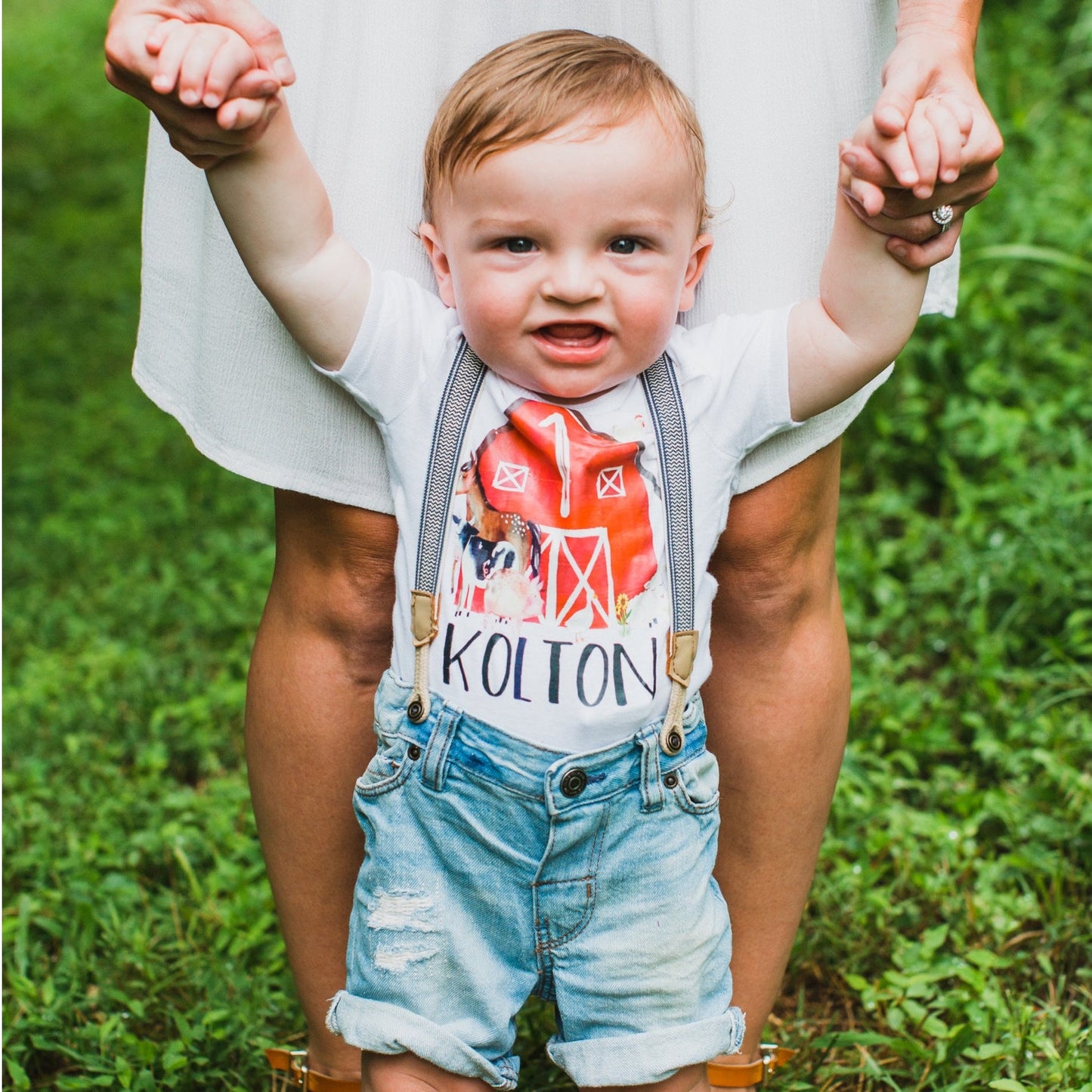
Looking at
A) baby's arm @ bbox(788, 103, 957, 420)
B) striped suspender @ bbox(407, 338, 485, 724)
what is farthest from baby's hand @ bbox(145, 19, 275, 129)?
baby's arm @ bbox(788, 103, 957, 420)

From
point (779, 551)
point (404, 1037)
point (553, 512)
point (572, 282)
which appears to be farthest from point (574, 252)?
point (404, 1037)

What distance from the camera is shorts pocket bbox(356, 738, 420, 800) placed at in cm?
163

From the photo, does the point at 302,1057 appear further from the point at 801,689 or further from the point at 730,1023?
the point at 801,689

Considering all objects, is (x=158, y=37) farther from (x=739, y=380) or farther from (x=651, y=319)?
(x=739, y=380)

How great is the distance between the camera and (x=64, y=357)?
5613mm

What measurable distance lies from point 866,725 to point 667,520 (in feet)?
4.90

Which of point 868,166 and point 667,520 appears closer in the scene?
point 868,166

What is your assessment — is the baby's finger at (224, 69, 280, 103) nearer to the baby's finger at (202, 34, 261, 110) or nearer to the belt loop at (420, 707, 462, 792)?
the baby's finger at (202, 34, 261, 110)

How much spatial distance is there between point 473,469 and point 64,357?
4.39 m

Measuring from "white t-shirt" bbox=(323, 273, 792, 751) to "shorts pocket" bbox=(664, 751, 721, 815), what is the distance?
8cm

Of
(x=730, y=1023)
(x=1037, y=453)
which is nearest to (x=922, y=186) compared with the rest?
(x=730, y=1023)

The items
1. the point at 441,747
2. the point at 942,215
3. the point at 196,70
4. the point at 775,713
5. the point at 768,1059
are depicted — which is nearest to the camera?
the point at 196,70

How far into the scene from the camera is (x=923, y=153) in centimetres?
142

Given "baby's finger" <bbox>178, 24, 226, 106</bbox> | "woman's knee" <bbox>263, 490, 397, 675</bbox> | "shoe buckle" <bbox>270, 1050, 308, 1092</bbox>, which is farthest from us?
"shoe buckle" <bbox>270, 1050, 308, 1092</bbox>
